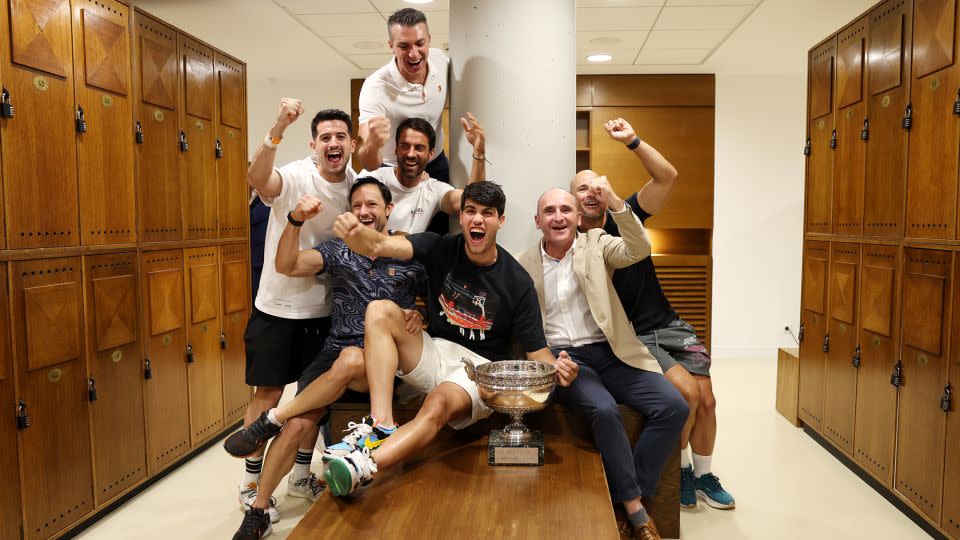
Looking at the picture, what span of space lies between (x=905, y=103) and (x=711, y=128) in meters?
3.82

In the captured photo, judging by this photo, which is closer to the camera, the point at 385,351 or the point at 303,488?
the point at 385,351

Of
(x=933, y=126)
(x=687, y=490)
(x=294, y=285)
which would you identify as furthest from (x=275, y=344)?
(x=933, y=126)

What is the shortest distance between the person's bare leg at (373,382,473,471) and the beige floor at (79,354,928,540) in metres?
0.99

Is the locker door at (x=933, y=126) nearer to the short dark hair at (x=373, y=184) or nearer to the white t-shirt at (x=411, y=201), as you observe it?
the white t-shirt at (x=411, y=201)

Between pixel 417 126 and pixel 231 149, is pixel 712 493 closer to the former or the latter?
pixel 417 126

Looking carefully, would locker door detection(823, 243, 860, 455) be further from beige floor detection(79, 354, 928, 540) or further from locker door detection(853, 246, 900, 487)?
beige floor detection(79, 354, 928, 540)

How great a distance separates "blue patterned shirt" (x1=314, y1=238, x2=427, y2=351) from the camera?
3029 millimetres

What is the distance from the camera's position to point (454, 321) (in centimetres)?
303

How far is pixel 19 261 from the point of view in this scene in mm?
2816

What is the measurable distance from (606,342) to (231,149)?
2.89 meters

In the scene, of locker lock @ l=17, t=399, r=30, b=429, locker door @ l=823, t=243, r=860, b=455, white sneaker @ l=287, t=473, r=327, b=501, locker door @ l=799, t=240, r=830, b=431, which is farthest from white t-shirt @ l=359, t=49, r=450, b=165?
locker door @ l=799, t=240, r=830, b=431

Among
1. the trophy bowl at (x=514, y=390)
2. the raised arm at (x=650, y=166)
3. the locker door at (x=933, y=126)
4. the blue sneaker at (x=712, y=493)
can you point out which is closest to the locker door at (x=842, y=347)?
the locker door at (x=933, y=126)

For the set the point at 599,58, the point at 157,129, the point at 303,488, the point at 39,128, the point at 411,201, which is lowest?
the point at 303,488

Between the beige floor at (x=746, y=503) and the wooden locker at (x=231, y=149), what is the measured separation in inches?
57.9
